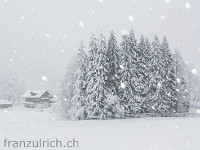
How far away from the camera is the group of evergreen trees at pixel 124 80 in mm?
43438

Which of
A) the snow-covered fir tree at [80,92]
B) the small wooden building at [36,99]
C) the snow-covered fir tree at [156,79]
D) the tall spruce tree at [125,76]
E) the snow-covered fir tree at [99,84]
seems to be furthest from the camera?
the small wooden building at [36,99]

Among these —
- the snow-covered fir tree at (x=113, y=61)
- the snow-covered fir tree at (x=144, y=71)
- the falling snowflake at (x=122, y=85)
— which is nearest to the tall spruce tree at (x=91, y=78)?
the snow-covered fir tree at (x=113, y=61)

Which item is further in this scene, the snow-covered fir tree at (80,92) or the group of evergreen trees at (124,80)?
the snow-covered fir tree at (80,92)

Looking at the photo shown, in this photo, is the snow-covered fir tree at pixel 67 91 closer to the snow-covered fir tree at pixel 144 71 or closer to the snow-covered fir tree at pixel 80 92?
the snow-covered fir tree at pixel 80 92

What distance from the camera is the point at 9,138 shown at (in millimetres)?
27516

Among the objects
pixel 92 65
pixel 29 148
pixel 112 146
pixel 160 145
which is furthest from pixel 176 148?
pixel 92 65

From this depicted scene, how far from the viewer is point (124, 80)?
45.2m

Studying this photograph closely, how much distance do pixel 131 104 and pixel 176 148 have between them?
24.2 meters

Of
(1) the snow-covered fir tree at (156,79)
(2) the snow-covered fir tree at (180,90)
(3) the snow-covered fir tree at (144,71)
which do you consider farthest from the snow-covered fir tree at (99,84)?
(2) the snow-covered fir tree at (180,90)

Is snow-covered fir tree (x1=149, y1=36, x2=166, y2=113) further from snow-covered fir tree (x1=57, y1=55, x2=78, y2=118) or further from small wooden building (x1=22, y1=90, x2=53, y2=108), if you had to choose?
small wooden building (x1=22, y1=90, x2=53, y2=108)

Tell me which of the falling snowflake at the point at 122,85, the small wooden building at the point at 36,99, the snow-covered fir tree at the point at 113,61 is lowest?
the small wooden building at the point at 36,99

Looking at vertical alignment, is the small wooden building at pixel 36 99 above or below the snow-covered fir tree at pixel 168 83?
below

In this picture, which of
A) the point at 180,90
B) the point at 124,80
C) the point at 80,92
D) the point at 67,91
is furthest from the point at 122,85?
the point at 67,91

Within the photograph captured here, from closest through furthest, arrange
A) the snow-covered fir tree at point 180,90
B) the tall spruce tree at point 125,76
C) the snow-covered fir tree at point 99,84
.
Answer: the snow-covered fir tree at point 99,84 < the tall spruce tree at point 125,76 < the snow-covered fir tree at point 180,90
